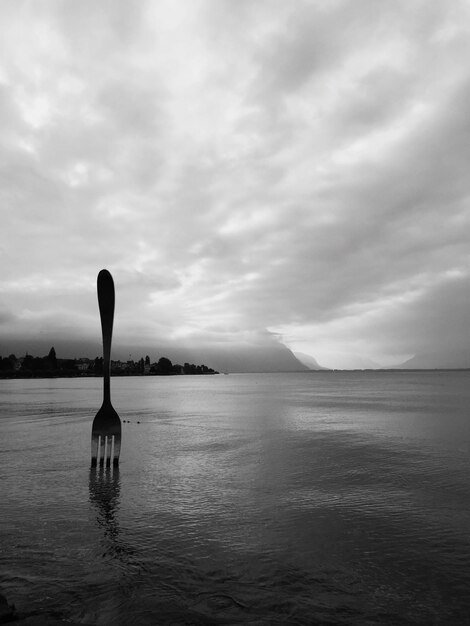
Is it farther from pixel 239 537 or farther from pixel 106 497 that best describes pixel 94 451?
pixel 239 537

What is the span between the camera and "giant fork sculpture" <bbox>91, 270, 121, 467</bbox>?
17500 millimetres

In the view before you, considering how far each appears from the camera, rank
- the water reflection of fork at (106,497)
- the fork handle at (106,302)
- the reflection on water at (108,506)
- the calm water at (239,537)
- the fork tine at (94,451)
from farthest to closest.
Answer: the fork tine at (94,451)
the fork handle at (106,302)
the water reflection of fork at (106,497)
the reflection on water at (108,506)
the calm water at (239,537)

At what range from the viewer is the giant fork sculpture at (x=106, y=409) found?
1750 cm

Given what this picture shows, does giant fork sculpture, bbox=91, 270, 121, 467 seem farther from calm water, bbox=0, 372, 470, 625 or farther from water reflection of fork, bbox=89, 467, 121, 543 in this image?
calm water, bbox=0, 372, 470, 625

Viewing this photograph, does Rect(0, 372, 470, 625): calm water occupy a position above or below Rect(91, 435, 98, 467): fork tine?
below

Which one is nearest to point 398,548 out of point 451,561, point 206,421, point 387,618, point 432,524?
point 451,561

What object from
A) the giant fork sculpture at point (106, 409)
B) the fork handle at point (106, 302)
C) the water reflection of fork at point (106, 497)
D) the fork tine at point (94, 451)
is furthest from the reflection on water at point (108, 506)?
the fork handle at point (106, 302)

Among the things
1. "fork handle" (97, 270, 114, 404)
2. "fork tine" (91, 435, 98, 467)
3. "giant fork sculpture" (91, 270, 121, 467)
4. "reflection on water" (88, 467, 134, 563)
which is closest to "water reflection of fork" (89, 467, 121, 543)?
"reflection on water" (88, 467, 134, 563)

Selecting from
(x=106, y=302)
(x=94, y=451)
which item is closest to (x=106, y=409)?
(x=94, y=451)

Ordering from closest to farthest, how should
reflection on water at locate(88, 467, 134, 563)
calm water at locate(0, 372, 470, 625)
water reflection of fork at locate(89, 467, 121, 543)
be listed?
1. calm water at locate(0, 372, 470, 625)
2. reflection on water at locate(88, 467, 134, 563)
3. water reflection of fork at locate(89, 467, 121, 543)

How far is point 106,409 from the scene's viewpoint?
1842 cm

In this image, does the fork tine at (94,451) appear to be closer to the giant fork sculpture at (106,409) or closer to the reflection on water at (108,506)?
the giant fork sculpture at (106,409)

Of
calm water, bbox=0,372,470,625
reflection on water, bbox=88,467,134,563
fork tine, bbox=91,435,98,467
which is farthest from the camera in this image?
fork tine, bbox=91,435,98,467

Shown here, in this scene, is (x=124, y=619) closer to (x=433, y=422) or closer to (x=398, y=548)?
(x=398, y=548)
